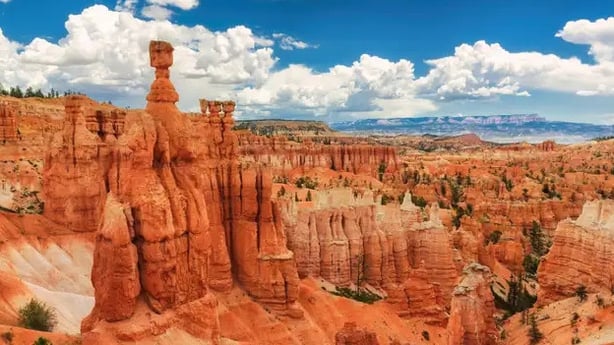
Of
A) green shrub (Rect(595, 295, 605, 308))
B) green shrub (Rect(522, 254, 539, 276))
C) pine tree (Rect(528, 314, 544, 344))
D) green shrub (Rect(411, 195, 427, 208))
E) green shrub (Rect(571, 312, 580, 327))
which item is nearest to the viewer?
green shrub (Rect(595, 295, 605, 308))

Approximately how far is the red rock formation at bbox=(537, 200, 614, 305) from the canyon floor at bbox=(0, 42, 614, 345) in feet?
0.30

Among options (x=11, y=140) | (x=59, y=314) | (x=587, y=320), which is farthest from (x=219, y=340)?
(x=11, y=140)

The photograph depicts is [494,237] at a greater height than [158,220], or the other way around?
[158,220]

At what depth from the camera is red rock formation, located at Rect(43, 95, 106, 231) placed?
124 feet

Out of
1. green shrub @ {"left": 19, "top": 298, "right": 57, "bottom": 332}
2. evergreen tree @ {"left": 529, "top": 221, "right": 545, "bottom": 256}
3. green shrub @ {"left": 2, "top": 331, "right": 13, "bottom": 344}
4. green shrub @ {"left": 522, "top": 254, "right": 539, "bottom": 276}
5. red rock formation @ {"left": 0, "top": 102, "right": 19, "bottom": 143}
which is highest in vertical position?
red rock formation @ {"left": 0, "top": 102, "right": 19, "bottom": 143}

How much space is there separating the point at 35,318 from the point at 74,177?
15873mm

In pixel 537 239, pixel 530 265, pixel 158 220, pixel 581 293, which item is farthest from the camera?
pixel 537 239

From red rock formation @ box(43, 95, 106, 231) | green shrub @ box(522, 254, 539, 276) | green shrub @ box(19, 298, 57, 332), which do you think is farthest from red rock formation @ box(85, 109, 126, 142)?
green shrub @ box(522, 254, 539, 276)

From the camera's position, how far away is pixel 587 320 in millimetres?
30172

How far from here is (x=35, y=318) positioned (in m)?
23.5

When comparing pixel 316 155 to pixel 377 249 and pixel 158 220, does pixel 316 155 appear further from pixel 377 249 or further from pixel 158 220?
pixel 158 220

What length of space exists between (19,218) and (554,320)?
106 ft

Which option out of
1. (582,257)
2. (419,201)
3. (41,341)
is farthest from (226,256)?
(419,201)

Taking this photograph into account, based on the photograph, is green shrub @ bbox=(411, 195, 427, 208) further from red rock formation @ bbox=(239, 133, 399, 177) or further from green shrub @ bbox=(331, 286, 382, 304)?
green shrub @ bbox=(331, 286, 382, 304)
